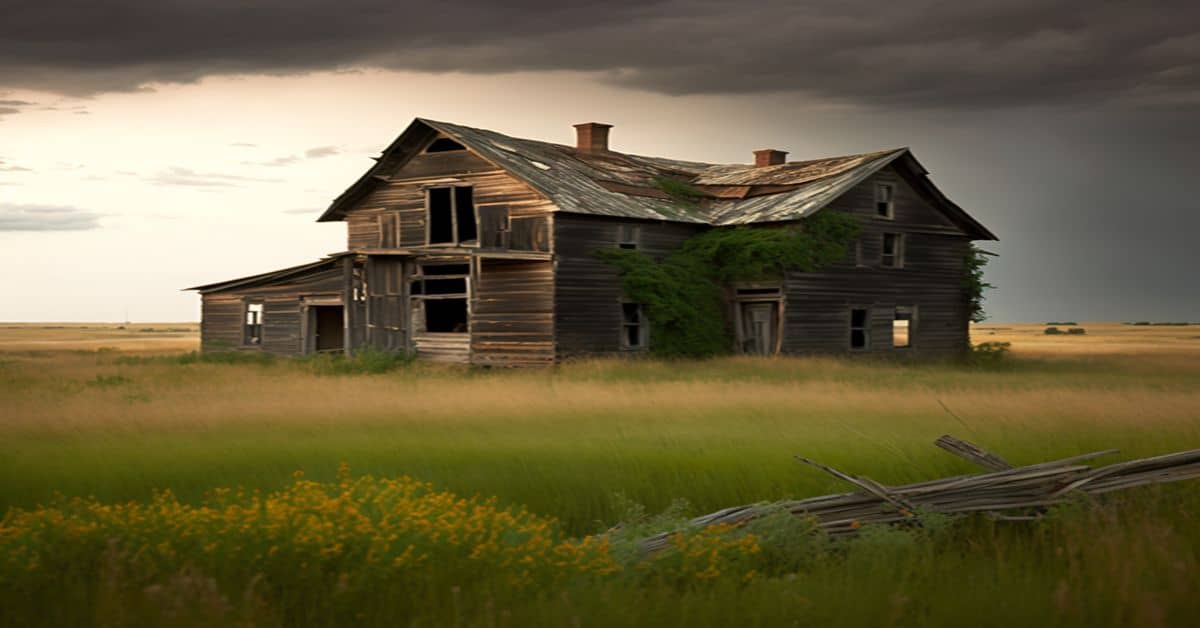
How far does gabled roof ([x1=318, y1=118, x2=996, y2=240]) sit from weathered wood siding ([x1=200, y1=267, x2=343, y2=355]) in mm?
2464

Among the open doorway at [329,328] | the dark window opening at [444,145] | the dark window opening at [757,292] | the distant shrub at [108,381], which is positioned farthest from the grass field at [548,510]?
the open doorway at [329,328]

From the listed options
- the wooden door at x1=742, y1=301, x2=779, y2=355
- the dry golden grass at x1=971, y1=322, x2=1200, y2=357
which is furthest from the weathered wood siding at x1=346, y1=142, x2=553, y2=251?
the dry golden grass at x1=971, y1=322, x2=1200, y2=357

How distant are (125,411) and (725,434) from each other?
9.24 metres

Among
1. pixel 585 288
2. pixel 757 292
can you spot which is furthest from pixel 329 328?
pixel 757 292

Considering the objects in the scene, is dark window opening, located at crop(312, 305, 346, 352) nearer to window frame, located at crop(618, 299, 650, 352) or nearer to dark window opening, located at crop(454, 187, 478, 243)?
dark window opening, located at crop(454, 187, 478, 243)

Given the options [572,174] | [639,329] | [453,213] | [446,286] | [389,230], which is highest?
[572,174]

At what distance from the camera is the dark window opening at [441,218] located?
136 feet

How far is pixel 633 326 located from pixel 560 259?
3833 mm

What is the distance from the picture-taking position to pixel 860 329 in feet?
141

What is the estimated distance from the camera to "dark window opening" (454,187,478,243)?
39.8m

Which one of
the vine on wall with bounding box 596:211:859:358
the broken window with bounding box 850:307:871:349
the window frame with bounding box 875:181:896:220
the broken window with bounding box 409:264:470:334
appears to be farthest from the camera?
the window frame with bounding box 875:181:896:220

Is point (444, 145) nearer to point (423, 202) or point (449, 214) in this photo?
point (423, 202)

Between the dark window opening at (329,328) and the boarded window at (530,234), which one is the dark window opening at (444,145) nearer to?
the boarded window at (530,234)

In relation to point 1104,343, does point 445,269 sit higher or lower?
higher
